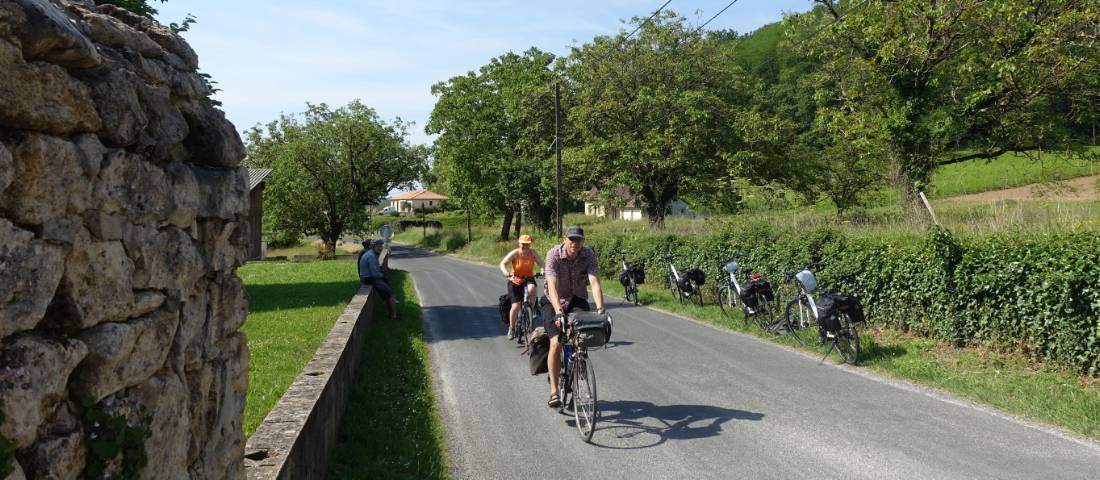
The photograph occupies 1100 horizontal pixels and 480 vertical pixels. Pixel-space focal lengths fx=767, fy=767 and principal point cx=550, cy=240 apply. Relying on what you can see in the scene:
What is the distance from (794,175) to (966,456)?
91.6ft

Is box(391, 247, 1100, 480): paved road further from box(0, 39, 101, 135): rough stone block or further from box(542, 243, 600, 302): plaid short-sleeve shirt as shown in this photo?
box(0, 39, 101, 135): rough stone block

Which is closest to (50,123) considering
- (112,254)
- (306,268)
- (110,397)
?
(112,254)

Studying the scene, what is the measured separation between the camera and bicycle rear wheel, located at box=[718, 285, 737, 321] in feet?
49.4

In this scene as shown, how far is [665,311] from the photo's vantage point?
16516 mm

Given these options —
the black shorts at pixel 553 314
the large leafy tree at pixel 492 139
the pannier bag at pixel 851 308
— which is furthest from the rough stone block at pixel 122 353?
the large leafy tree at pixel 492 139

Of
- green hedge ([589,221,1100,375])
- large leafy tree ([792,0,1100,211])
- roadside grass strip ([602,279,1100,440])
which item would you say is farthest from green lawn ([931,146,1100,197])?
roadside grass strip ([602,279,1100,440])

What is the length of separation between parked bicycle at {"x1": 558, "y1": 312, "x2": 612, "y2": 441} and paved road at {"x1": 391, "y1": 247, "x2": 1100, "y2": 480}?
181mm

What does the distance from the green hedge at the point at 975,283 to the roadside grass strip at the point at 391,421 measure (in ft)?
22.0

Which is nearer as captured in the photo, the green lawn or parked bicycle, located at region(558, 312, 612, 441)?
parked bicycle, located at region(558, 312, 612, 441)

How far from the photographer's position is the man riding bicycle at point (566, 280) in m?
7.47

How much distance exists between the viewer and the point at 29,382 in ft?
6.46

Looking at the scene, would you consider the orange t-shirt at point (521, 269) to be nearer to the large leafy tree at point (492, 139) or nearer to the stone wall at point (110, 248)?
the stone wall at point (110, 248)

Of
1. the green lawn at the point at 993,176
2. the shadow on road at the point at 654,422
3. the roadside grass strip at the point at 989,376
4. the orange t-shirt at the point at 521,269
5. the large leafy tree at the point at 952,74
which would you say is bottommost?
the shadow on road at the point at 654,422

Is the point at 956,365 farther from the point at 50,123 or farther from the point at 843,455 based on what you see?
the point at 50,123
